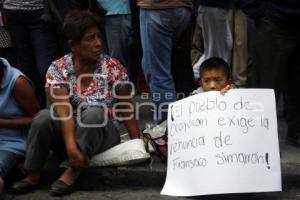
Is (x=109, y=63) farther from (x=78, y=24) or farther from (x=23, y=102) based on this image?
(x=23, y=102)

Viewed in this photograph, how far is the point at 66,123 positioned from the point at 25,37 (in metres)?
1.26

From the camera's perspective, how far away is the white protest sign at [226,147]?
3869 millimetres

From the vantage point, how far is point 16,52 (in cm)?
522

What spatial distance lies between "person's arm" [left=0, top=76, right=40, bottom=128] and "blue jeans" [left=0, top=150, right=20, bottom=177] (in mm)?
196

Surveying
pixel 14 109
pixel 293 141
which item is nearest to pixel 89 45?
pixel 14 109

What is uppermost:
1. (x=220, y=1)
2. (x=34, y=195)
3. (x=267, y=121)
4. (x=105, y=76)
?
(x=220, y=1)

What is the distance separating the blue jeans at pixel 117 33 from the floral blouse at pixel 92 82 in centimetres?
69

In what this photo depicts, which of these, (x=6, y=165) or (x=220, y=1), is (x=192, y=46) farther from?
(x=6, y=165)

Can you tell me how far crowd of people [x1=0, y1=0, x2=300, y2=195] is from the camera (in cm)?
416

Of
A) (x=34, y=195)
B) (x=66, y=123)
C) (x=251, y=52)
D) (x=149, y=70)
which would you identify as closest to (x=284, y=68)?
(x=251, y=52)

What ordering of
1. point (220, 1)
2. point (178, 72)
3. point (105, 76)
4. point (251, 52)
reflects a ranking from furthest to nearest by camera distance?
point (178, 72) < point (251, 52) < point (220, 1) < point (105, 76)

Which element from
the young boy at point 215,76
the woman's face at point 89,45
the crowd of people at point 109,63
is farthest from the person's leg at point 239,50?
the woman's face at point 89,45

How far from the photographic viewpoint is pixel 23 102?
4.32 m

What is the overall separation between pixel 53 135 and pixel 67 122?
0.44 feet
